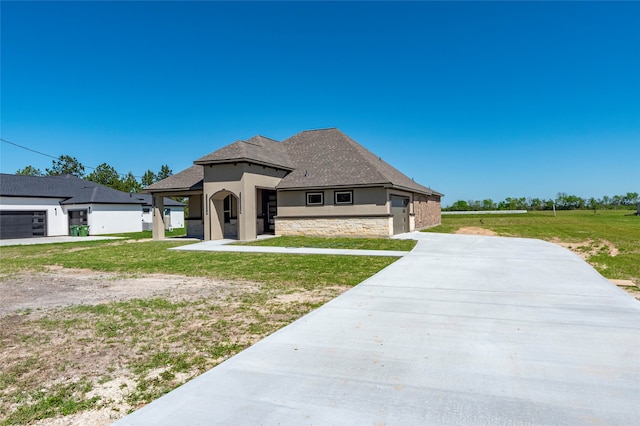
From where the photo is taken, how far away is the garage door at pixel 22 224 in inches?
1134

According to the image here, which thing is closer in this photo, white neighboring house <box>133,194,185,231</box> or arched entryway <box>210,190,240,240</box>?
arched entryway <box>210,190,240,240</box>

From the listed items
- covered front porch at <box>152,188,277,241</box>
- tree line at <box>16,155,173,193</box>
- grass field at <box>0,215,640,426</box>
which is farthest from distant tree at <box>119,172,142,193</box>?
grass field at <box>0,215,640,426</box>

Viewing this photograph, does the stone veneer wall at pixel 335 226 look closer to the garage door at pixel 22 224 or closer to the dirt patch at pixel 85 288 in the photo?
the dirt patch at pixel 85 288

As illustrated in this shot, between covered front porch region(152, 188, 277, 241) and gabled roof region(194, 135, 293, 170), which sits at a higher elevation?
gabled roof region(194, 135, 293, 170)

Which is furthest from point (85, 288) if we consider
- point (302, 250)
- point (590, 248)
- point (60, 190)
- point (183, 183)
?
point (60, 190)

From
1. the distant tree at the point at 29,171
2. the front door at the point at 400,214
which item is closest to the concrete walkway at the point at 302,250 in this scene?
the front door at the point at 400,214

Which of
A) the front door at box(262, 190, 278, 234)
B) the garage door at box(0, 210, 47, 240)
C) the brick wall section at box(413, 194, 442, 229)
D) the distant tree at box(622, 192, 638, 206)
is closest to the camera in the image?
the front door at box(262, 190, 278, 234)

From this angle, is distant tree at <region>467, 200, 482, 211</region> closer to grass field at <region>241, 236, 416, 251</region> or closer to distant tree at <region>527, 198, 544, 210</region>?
distant tree at <region>527, 198, 544, 210</region>

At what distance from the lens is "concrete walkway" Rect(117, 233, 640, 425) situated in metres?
3.13

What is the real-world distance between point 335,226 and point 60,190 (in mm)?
26361

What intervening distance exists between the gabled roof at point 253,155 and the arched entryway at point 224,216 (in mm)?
1889

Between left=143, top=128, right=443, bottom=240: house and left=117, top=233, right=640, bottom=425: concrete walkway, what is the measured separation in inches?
542

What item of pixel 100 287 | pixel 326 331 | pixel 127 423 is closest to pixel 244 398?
pixel 127 423

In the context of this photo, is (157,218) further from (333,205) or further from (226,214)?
(333,205)
